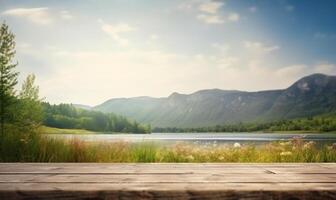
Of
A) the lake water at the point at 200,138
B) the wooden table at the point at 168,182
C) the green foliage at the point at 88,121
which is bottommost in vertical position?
the lake water at the point at 200,138

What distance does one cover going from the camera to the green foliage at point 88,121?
9629cm

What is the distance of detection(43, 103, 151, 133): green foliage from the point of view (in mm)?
96294

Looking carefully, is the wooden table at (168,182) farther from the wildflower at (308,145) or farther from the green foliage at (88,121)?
the green foliage at (88,121)

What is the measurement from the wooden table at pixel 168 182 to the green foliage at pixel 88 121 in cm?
9547

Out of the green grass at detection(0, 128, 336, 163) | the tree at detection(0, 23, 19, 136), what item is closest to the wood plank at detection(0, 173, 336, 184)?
the green grass at detection(0, 128, 336, 163)

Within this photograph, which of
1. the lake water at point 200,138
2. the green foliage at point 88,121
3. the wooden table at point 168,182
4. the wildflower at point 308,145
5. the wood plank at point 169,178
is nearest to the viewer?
the wooden table at point 168,182

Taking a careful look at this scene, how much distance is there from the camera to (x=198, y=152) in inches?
371

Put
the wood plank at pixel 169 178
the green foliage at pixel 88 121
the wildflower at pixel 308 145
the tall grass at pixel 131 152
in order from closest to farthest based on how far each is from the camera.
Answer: the wood plank at pixel 169 178, the tall grass at pixel 131 152, the wildflower at pixel 308 145, the green foliage at pixel 88 121

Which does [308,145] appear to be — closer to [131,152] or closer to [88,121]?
[131,152]

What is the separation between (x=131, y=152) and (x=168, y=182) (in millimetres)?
7303

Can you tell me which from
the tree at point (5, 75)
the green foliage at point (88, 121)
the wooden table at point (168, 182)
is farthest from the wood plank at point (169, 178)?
the green foliage at point (88, 121)

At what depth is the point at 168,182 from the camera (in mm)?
1657

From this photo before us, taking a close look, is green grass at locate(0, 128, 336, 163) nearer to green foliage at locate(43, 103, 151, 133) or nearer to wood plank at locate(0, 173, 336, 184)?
wood plank at locate(0, 173, 336, 184)

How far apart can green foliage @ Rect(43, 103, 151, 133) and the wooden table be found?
3759 inches
